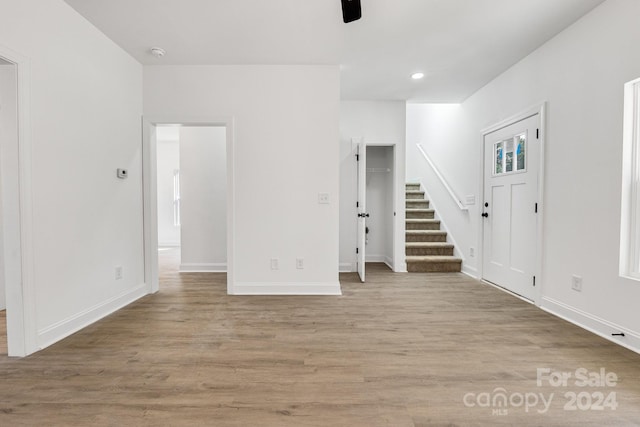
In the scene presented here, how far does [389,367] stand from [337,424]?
0.61 metres

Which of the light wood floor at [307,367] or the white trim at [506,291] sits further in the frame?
the white trim at [506,291]

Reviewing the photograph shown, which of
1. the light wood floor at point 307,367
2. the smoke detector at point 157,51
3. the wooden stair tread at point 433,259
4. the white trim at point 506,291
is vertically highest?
the smoke detector at point 157,51

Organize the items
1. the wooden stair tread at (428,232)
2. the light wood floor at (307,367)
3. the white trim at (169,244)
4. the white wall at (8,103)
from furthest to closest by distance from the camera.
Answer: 1. the white trim at (169,244)
2. the wooden stair tread at (428,232)
3. the white wall at (8,103)
4. the light wood floor at (307,367)

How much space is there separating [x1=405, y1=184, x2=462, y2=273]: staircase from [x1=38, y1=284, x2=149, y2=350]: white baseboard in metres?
3.83

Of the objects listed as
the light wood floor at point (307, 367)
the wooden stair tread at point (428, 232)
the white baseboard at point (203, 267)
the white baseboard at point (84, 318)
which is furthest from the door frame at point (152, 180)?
the wooden stair tread at point (428, 232)

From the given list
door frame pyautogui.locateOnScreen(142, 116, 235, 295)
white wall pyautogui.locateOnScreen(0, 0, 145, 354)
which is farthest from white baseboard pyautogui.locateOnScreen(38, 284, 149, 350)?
door frame pyautogui.locateOnScreen(142, 116, 235, 295)

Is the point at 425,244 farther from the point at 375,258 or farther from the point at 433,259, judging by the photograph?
the point at 375,258

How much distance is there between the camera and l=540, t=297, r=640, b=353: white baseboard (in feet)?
6.93

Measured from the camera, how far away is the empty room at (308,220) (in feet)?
5.53

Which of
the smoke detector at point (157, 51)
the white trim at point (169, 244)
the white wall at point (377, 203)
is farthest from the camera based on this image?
the white trim at point (169, 244)

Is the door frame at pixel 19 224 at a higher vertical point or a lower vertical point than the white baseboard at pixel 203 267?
higher

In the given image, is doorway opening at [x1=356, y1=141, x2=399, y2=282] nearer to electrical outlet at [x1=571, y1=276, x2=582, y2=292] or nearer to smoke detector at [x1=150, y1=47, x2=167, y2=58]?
electrical outlet at [x1=571, y1=276, x2=582, y2=292]

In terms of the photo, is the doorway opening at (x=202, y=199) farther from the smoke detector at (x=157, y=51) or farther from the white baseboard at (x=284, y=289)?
the smoke detector at (x=157, y=51)

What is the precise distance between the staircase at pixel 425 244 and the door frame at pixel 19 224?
4379 mm
